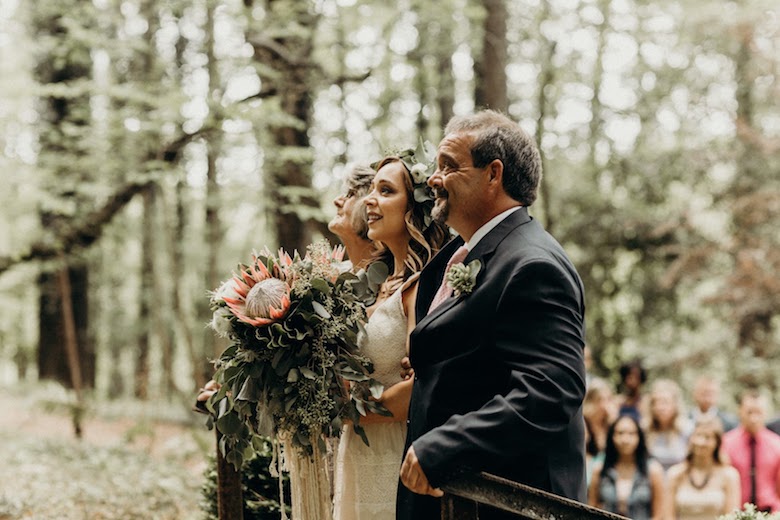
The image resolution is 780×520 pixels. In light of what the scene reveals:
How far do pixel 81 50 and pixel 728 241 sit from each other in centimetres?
1118

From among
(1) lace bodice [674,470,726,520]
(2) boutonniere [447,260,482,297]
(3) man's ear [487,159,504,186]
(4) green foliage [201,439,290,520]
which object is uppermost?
(3) man's ear [487,159,504,186]

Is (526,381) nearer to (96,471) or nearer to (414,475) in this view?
(414,475)

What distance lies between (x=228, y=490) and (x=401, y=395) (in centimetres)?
122

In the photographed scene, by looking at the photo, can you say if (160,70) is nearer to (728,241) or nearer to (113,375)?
(728,241)

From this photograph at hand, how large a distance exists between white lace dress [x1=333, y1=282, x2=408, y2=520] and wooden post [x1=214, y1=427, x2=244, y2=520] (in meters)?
0.63

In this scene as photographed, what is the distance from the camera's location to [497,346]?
283 cm

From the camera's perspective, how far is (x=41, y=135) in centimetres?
1278

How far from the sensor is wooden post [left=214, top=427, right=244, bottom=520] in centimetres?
431

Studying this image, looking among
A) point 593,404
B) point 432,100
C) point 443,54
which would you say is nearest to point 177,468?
point 593,404

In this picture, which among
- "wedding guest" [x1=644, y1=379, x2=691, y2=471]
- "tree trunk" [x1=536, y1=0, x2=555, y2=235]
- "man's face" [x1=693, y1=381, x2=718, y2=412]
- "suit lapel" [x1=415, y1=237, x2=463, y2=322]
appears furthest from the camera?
"tree trunk" [x1=536, y1=0, x2=555, y2=235]

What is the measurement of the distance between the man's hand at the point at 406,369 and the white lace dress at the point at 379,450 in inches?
3.9

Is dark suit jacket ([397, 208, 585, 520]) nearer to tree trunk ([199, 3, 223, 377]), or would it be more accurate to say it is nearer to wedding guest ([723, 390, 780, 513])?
tree trunk ([199, 3, 223, 377])

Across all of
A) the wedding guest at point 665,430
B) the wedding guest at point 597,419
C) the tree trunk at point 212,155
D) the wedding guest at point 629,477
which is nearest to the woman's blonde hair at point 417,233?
the tree trunk at point 212,155

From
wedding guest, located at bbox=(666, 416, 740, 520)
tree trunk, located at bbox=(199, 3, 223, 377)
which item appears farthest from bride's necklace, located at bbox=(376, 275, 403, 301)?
wedding guest, located at bbox=(666, 416, 740, 520)
